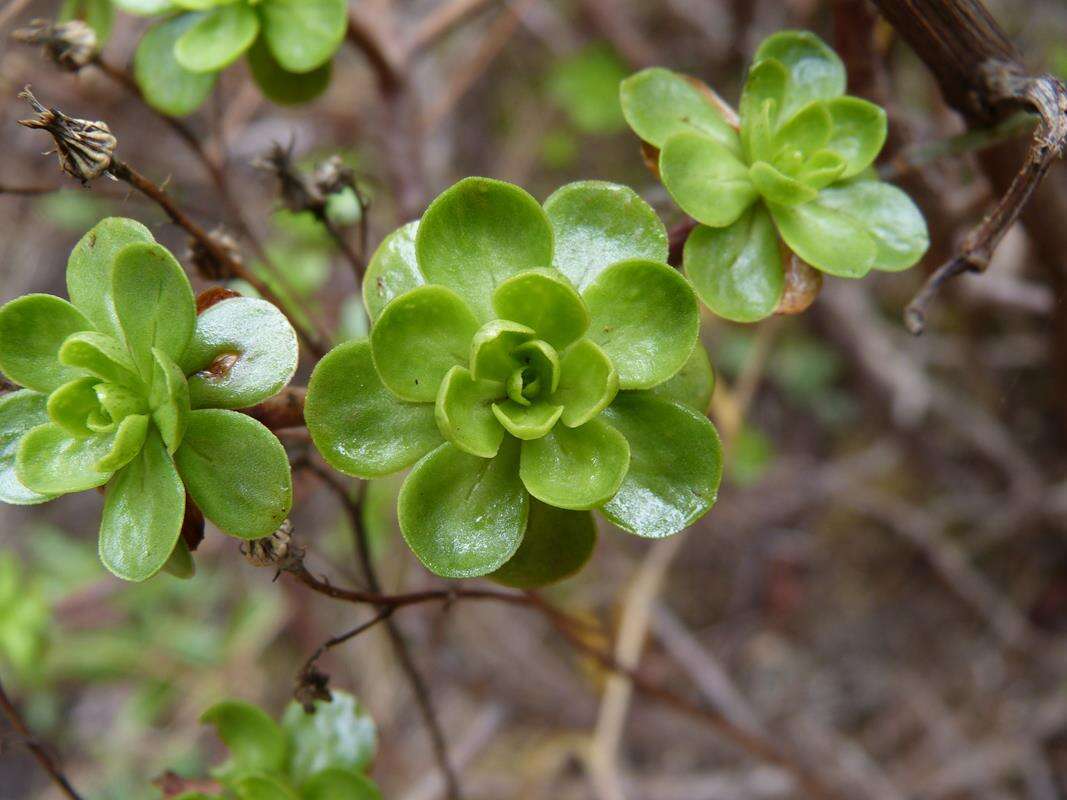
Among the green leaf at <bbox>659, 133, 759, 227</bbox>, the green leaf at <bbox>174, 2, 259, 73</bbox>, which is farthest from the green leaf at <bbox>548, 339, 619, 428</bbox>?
the green leaf at <bbox>174, 2, 259, 73</bbox>

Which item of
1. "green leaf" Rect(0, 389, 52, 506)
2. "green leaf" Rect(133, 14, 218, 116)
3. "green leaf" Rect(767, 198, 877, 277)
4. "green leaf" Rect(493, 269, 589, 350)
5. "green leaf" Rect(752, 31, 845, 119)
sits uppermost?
"green leaf" Rect(752, 31, 845, 119)

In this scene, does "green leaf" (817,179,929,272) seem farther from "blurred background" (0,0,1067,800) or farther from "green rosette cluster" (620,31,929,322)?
"blurred background" (0,0,1067,800)

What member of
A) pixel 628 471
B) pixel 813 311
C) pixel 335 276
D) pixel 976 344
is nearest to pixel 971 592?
pixel 976 344

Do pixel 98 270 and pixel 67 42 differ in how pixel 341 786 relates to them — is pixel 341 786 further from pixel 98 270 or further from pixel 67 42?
pixel 67 42

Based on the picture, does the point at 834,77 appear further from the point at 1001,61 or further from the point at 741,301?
the point at 741,301

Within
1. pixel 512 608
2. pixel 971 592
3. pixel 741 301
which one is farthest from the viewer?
pixel 512 608
